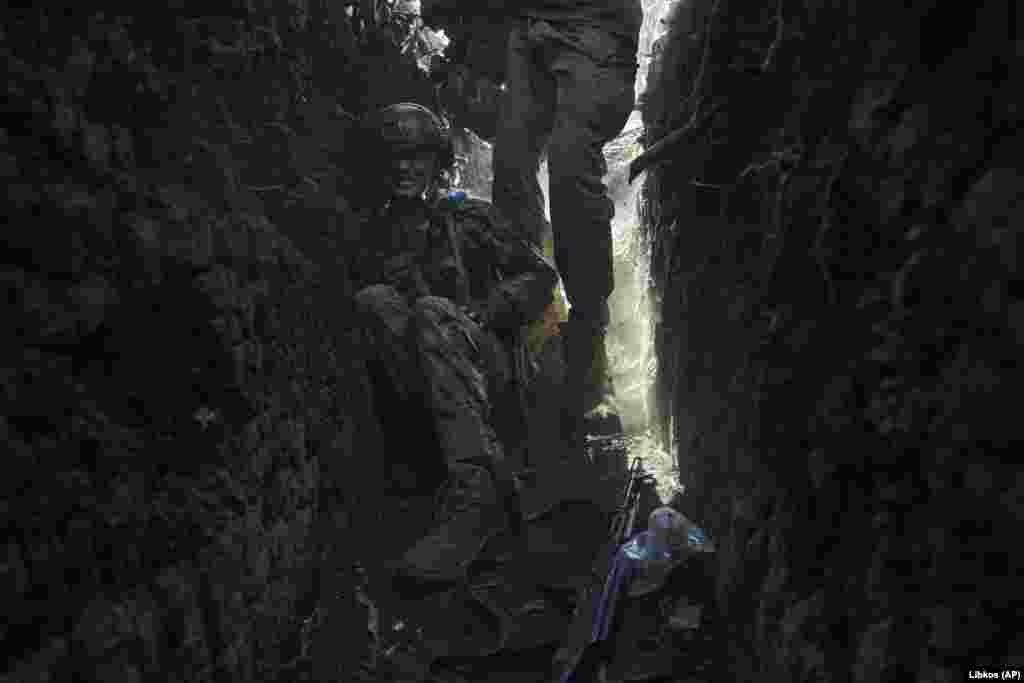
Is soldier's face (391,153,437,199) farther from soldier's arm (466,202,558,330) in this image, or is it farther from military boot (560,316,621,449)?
military boot (560,316,621,449)

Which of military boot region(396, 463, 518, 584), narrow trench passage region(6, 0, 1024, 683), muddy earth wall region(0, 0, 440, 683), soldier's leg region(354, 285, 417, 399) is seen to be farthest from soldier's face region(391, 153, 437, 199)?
military boot region(396, 463, 518, 584)

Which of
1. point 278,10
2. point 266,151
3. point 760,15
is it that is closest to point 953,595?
point 760,15

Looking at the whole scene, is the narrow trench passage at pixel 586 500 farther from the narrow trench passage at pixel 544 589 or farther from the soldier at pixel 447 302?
the soldier at pixel 447 302

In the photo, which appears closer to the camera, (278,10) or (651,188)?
(278,10)

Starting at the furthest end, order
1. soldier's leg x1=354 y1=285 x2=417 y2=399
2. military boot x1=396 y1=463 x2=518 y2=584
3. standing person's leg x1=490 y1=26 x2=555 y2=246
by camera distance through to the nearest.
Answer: standing person's leg x1=490 y1=26 x2=555 y2=246, soldier's leg x1=354 y1=285 x2=417 y2=399, military boot x1=396 y1=463 x2=518 y2=584

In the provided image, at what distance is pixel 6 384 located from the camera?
102 centimetres

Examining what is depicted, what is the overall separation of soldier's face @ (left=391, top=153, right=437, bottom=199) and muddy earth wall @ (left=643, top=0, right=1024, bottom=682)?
1802 millimetres

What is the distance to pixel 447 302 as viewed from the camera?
9.66 feet

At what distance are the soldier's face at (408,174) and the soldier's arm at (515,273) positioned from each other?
320 millimetres

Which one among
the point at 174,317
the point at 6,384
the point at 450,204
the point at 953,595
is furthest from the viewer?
the point at 450,204

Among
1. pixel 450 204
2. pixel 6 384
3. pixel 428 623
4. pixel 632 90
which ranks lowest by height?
pixel 428 623

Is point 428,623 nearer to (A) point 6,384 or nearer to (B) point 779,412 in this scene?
(B) point 779,412

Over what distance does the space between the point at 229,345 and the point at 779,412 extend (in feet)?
3.34

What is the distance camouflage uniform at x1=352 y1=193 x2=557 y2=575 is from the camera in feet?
8.73
